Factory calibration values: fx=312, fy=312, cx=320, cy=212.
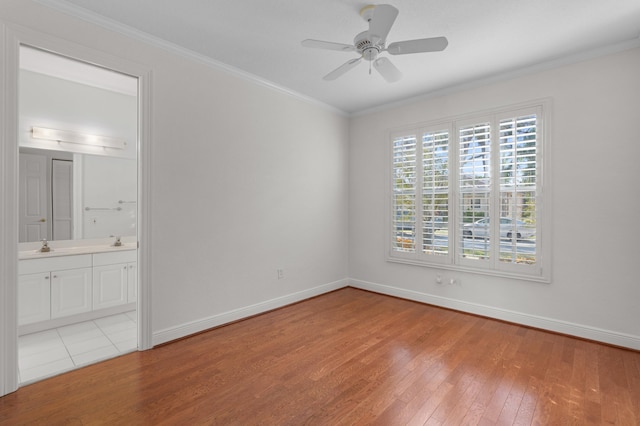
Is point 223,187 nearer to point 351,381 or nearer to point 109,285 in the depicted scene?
point 109,285

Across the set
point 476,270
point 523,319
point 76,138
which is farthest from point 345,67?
point 76,138

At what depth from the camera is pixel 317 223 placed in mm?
4582

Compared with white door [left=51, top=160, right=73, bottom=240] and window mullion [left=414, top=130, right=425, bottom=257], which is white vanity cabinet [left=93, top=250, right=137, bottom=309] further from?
window mullion [left=414, top=130, right=425, bottom=257]

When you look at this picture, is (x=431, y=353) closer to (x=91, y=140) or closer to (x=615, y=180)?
(x=615, y=180)

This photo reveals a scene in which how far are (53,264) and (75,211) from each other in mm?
753

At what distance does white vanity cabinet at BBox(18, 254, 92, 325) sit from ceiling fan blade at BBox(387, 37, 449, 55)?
12.6 feet

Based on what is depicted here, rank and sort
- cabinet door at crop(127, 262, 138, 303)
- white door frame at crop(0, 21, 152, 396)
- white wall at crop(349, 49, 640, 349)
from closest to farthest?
white door frame at crop(0, 21, 152, 396), white wall at crop(349, 49, 640, 349), cabinet door at crop(127, 262, 138, 303)

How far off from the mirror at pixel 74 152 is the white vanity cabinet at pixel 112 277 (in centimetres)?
43

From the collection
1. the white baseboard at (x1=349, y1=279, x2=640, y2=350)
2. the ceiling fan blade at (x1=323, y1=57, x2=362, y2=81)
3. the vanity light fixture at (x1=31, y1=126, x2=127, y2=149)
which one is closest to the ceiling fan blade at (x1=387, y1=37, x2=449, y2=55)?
the ceiling fan blade at (x1=323, y1=57, x2=362, y2=81)

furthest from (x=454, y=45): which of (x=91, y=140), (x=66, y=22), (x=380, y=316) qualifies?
(x=91, y=140)

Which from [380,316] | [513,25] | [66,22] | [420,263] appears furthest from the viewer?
[420,263]

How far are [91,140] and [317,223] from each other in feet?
10.1

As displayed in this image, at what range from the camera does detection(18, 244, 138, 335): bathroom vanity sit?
124 inches

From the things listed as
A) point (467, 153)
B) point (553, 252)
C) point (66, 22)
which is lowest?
point (553, 252)
